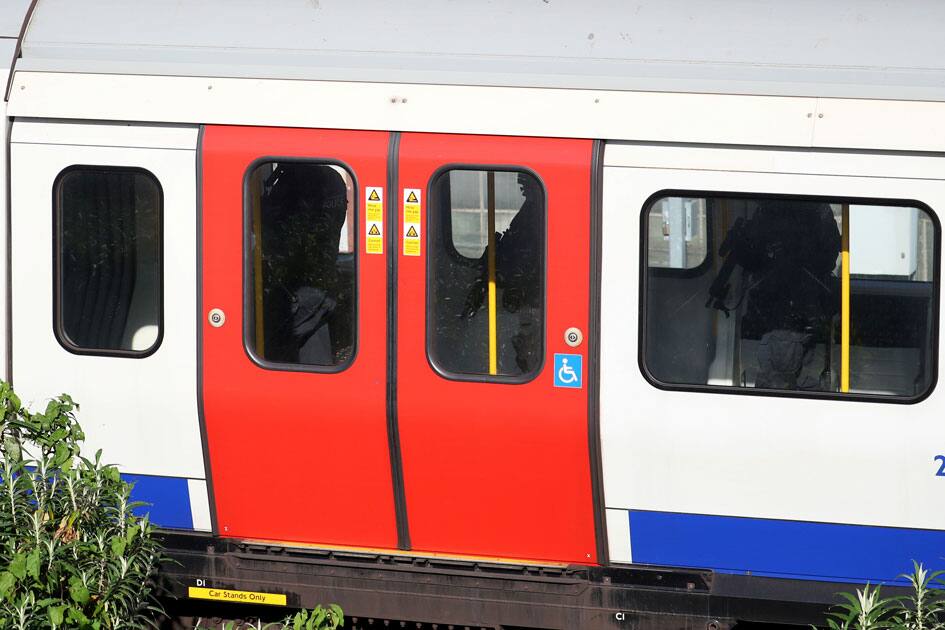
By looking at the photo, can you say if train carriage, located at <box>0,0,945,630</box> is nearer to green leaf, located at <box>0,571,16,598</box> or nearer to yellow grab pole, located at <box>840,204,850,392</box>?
yellow grab pole, located at <box>840,204,850,392</box>

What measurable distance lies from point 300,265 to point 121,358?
3.40ft

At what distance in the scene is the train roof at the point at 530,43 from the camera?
557 cm

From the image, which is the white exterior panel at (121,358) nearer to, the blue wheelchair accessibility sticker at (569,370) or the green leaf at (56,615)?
the blue wheelchair accessibility sticker at (569,370)

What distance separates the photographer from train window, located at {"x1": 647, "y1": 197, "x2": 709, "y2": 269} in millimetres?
5605

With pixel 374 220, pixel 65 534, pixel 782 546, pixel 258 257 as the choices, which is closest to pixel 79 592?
pixel 65 534

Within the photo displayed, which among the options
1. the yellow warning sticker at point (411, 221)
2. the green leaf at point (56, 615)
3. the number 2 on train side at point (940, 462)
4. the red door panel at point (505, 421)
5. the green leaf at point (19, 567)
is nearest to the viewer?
the green leaf at point (56, 615)

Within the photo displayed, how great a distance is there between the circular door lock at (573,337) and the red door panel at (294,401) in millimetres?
881

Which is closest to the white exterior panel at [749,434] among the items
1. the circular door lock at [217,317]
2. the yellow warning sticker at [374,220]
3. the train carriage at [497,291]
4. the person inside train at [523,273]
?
the train carriage at [497,291]

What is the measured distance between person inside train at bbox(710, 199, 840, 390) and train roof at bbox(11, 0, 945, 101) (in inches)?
22.8

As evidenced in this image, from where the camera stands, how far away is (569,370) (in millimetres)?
5695

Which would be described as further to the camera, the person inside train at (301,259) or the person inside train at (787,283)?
the person inside train at (301,259)

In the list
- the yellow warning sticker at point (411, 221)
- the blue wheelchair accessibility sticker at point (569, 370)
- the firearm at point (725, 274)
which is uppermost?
the yellow warning sticker at point (411, 221)

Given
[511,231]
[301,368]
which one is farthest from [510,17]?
[301,368]

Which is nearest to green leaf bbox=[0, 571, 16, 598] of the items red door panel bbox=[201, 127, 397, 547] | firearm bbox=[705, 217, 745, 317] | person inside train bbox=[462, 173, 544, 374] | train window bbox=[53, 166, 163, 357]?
red door panel bbox=[201, 127, 397, 547]
